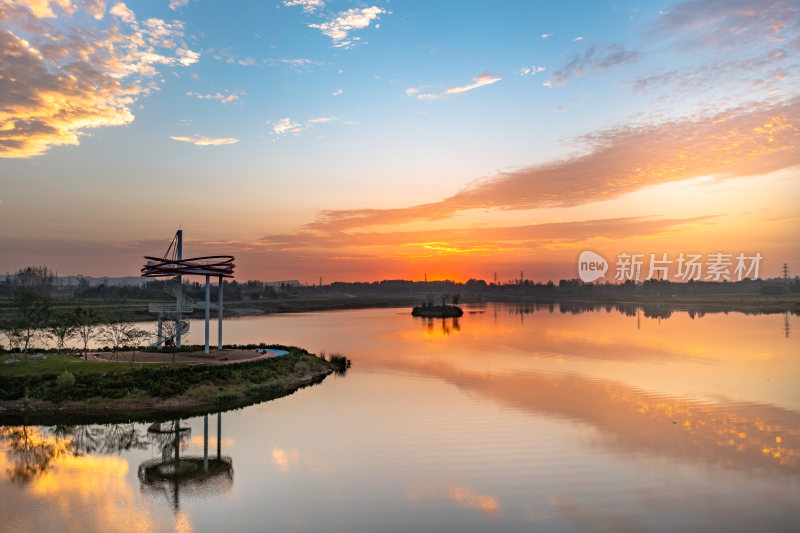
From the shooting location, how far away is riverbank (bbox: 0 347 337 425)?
31.7m

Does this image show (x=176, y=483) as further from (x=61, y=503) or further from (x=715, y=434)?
(x=715, y=434)

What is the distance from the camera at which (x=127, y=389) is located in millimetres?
33875

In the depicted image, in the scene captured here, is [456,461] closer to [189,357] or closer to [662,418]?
[662,418]

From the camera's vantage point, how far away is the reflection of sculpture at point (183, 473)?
787 inches

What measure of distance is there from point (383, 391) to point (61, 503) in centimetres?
2403

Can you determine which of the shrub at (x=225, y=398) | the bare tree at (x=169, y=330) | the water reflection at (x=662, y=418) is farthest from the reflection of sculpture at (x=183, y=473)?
the bare tree at (x=169, y=330)

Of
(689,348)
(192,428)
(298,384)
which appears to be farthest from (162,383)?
(689,348)

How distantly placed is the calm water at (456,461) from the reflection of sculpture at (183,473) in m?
0.18

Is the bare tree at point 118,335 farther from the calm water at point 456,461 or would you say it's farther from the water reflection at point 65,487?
the water reflection at point 65,487

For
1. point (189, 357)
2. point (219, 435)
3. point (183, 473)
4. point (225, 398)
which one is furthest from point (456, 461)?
point (189, 357)

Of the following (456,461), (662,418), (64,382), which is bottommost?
(456,461)

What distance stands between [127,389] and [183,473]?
15078 millimetres

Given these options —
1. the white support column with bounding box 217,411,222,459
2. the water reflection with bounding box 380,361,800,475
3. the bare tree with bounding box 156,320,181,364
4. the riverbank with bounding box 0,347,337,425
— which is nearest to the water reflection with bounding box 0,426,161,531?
the white support column with bounding box 217,411,222,459

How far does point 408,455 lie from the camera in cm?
2364
